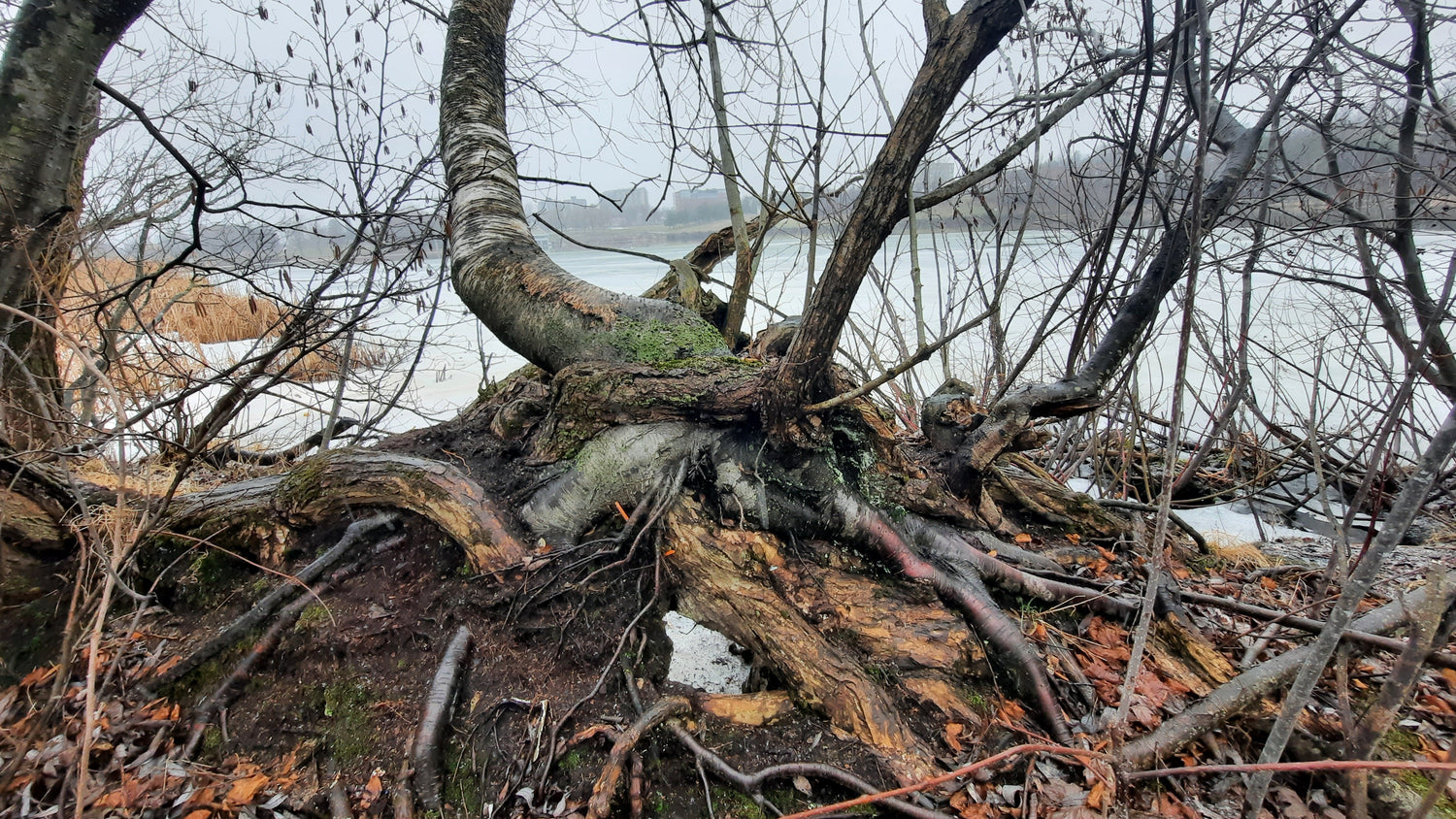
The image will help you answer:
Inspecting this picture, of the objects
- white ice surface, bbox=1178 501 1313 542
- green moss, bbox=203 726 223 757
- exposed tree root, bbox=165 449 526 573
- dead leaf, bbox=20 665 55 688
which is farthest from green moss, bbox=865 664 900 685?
dead leaf, bbox=20 665 55 688

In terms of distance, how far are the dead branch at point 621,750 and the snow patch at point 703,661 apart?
0.51 feet

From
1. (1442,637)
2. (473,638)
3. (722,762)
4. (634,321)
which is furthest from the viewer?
(634,321)

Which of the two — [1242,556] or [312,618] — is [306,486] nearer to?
[312,618]

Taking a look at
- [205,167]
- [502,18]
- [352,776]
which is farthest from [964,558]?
[205,167]

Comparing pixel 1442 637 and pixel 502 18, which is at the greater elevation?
pixel 502 18

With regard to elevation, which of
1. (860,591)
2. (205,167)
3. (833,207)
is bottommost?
(860,591)

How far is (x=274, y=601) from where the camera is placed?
1895 mm

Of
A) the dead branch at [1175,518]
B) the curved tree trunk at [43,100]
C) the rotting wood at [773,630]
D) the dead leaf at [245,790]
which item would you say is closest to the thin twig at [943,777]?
the rotting wood at [773,630]

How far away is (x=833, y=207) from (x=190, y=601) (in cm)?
368

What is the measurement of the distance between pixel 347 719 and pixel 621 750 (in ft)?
2.74

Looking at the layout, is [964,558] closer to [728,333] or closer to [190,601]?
[728,333]

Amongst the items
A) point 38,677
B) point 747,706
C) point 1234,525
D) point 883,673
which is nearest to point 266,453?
point 38,677

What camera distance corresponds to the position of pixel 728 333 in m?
3.08

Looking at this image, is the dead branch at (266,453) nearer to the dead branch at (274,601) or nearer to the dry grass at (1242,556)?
the dead branch at (274,601)
